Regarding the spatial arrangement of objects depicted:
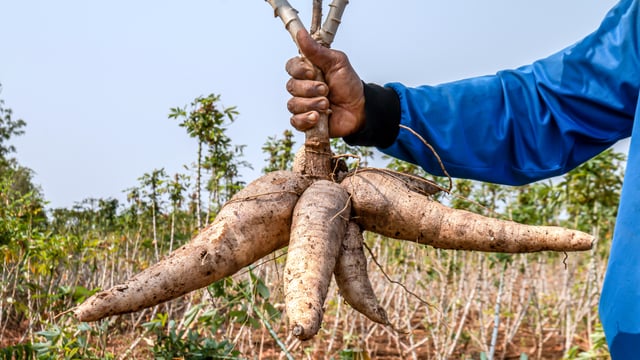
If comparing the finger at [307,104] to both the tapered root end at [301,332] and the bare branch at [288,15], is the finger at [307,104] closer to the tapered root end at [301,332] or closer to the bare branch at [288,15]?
the bare branch at [288,15]

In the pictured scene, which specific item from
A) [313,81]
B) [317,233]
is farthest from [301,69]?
[317,233]

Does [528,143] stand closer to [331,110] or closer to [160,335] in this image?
[331,110]

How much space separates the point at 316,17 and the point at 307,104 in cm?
20

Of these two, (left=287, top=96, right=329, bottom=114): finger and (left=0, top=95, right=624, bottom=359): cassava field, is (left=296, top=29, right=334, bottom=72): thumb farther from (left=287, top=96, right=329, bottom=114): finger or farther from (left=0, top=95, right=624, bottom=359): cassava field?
(left=0, top=95, right=624, bottom=359): cassava field

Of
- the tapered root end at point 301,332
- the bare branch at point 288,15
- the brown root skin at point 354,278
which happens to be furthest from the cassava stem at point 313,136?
the tapered root end at point 301,332

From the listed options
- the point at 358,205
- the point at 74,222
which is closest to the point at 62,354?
the point at 358,205

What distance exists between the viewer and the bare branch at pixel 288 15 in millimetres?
1428

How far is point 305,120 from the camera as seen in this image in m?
1.45

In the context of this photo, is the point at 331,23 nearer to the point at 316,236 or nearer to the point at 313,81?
the point at 313,81

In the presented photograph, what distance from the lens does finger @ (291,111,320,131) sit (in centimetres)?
145

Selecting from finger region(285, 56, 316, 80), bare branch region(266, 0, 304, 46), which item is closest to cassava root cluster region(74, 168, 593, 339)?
finger region(285, 56, 316, 80)

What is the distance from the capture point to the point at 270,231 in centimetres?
155

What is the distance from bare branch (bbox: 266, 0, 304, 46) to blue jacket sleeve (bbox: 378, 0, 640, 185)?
0.33m

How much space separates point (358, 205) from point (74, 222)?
441cm
